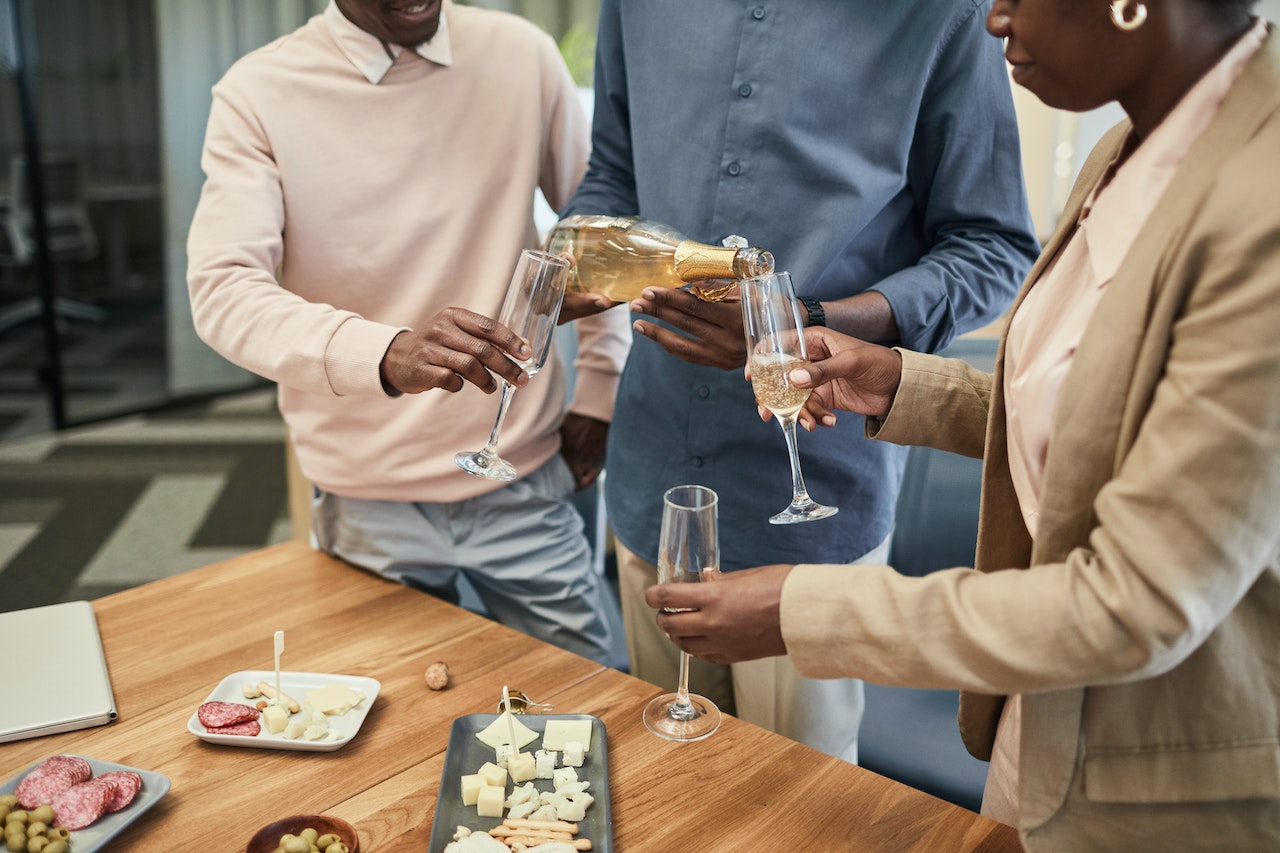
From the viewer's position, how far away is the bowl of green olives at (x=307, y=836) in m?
1.08

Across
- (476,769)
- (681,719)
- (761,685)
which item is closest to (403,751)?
(476,769)

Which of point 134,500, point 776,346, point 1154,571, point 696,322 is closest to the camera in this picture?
point 1154,571

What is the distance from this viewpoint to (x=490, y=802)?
1160 millimetres

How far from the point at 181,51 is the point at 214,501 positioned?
239cm

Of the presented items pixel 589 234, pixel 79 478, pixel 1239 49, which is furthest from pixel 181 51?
pixel 1239 49

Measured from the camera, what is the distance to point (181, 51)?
543cm

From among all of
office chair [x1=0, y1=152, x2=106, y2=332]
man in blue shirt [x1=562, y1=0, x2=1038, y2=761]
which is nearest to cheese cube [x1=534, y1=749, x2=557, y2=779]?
man in blue shirt [x1=562, y1=0, x2=1038, y2=761]

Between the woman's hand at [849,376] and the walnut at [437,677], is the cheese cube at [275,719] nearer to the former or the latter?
the walnut at [437,677]

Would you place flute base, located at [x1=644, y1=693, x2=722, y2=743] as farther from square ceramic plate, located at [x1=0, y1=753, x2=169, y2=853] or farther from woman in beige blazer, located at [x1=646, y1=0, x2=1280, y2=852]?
square ceramic plate, located at [x1=0, y1=753, x2=169, y2=853]

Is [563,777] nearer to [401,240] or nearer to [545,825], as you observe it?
[545,825]

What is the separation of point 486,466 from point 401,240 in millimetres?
609

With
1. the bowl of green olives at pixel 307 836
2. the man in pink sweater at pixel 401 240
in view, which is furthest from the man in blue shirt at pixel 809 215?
the bowl of green olives at pixel 307 836

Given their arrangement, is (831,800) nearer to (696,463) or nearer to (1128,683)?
(1128,683)

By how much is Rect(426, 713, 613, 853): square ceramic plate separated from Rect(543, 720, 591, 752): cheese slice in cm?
1
